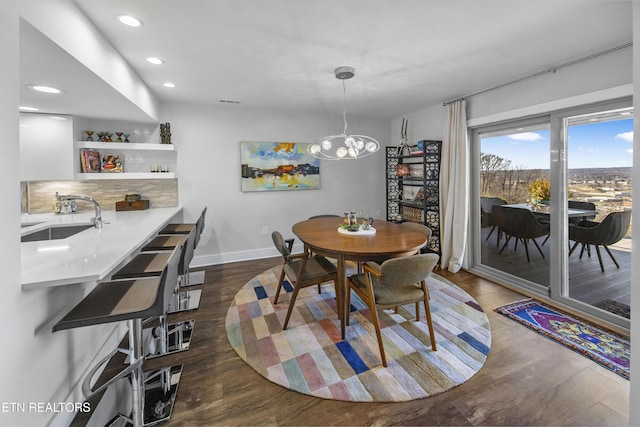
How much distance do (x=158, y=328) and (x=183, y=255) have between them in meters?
0.71

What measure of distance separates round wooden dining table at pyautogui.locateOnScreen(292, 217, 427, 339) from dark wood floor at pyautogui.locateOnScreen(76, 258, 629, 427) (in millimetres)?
731

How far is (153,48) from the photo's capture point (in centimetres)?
227

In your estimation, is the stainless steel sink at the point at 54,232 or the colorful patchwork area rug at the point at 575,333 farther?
the stainless steel sink at the point at 54,232

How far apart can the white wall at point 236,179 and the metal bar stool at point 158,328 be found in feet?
5.99

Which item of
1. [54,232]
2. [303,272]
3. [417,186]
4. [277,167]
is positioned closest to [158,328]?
[303,272]

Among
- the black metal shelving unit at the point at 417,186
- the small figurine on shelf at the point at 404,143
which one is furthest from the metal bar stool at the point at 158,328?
the small figurine on shelf at the point at 404,143

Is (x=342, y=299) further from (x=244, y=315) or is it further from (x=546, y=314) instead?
(x=546, y=314)

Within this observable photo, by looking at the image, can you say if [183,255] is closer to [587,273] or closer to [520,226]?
[520,226]

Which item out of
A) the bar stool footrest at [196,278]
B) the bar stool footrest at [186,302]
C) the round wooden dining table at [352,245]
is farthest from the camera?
the bar stool footrest at [196,278]

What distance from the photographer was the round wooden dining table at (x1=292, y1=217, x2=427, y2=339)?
7.01ft

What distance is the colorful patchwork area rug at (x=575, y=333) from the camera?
2021 mm

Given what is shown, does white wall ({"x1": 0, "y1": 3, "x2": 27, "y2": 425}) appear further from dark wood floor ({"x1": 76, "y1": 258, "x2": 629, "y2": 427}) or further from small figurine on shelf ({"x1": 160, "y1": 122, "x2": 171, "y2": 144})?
small figurine on shelf ({"x1": 160, "y1": 122, "x2": 171, "y2": 144})

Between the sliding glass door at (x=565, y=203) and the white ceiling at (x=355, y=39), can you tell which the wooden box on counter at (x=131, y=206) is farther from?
the sliding glass door at (x=565, y=203)

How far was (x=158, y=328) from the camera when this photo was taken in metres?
2.45
